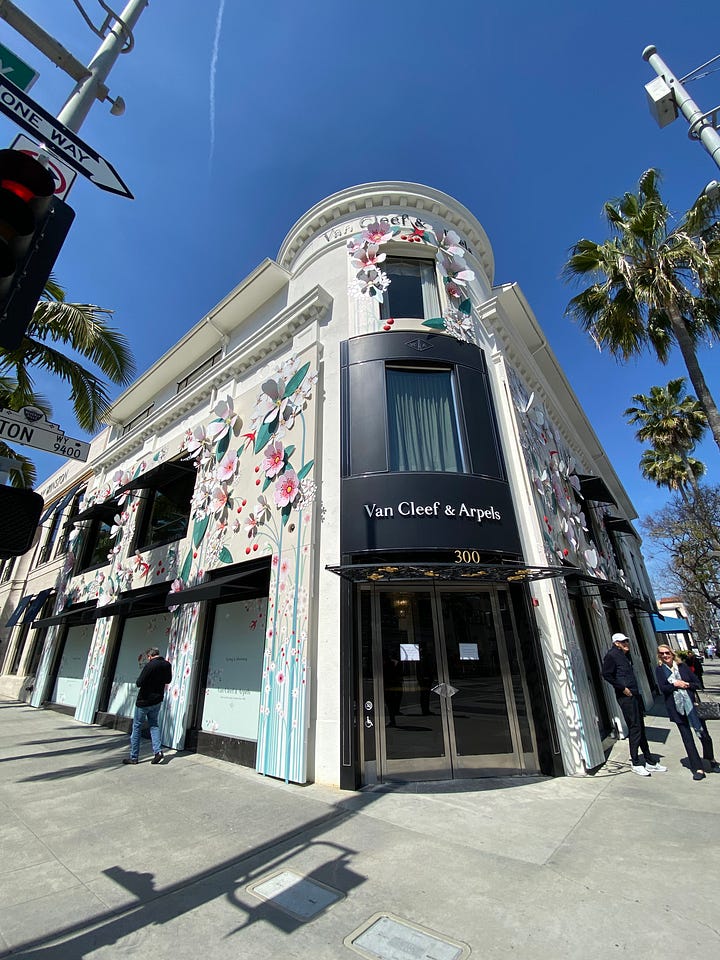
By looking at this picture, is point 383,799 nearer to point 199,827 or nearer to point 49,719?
point 199,827

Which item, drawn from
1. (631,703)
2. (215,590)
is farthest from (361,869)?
(631,703)

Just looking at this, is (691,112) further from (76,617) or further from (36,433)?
(76,617)

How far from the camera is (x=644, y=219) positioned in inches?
435

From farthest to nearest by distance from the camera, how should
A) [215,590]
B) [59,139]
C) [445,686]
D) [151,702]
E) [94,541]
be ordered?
[94,541], [151,702], [215,590], [445,686], [59,139]

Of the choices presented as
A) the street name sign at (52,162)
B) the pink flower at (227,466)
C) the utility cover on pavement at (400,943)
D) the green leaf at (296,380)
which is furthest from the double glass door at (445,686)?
the street name sign at (52,162)

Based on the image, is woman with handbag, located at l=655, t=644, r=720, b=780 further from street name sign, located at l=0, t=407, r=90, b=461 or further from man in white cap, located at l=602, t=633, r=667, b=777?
street name sign, located at l=0, t=407, r=90, b=461

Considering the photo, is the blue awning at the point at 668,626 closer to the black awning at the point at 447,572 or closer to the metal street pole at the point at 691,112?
the black awning at the point at 447,572

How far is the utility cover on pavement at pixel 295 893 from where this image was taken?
323 cm

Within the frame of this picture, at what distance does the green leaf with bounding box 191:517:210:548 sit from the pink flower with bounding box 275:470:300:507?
9.15ft

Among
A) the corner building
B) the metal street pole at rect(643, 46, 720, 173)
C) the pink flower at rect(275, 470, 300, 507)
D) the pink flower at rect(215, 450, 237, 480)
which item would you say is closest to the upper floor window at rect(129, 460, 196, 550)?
the corner building

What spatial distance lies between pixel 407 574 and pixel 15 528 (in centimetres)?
529

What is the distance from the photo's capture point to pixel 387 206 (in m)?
10.9

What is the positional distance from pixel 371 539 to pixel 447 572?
1383 millimetres

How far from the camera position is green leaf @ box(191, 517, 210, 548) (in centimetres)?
1035
